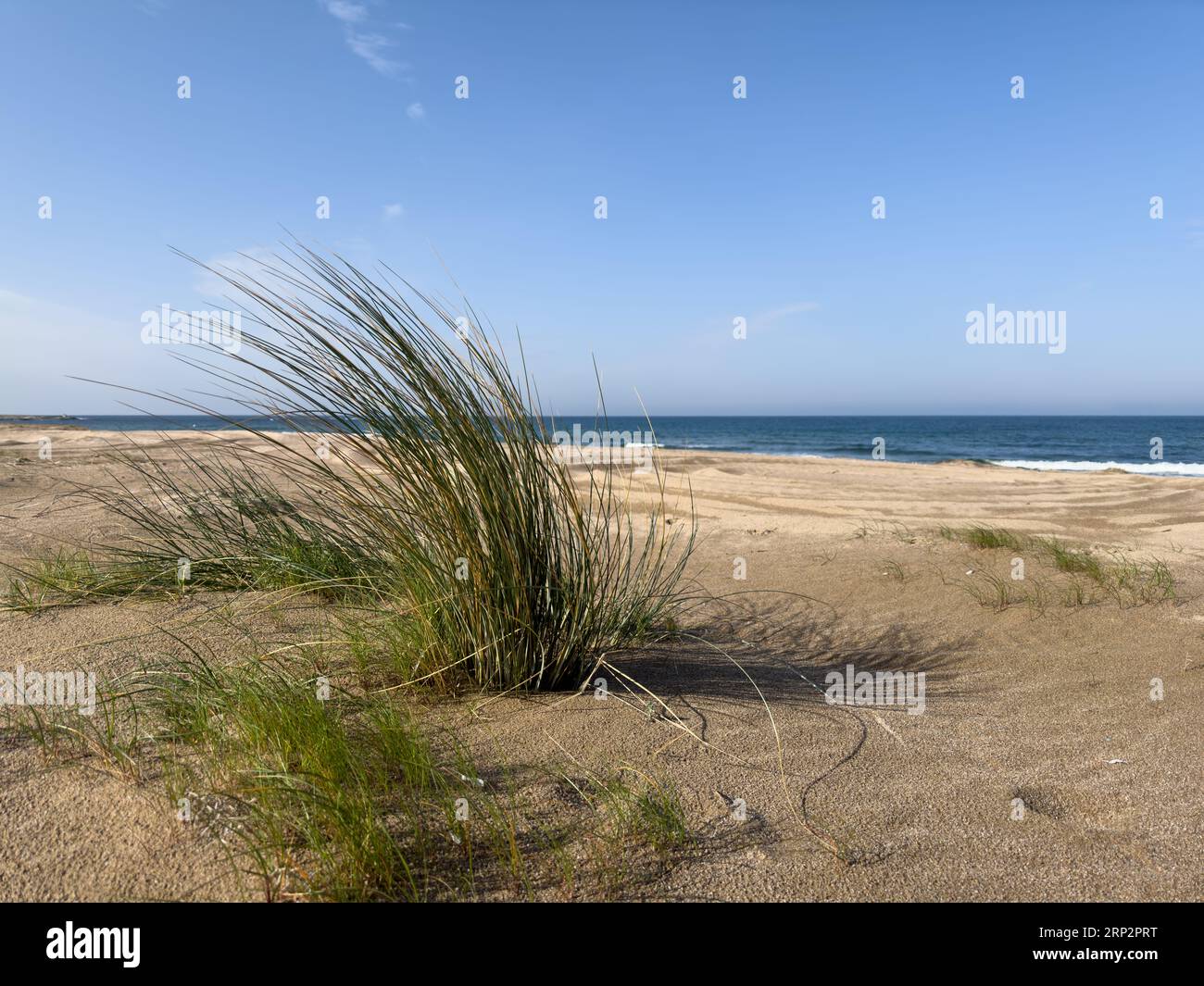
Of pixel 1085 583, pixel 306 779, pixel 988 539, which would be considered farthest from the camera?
pixel 988 539

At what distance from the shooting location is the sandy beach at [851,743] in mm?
1797

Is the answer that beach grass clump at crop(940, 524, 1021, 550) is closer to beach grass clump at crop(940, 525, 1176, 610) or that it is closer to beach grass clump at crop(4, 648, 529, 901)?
beach grass clump at crop(940, 525, 1176, 610)

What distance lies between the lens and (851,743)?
8.31 ft

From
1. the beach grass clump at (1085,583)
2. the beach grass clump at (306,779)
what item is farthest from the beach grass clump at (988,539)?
the beach grass clump at (306,779)

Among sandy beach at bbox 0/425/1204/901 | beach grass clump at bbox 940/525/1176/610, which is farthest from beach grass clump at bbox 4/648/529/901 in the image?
beach grass clump at bbox 940/525/1176/610

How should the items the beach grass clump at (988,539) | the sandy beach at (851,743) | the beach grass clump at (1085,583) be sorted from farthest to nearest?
the beach grass clump at (988,539)
the beach grass clump at (1085,583)
the sandy beach at (851,743)

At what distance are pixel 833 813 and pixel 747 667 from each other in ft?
4.11

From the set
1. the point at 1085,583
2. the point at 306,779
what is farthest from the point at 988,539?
the point at 306,779

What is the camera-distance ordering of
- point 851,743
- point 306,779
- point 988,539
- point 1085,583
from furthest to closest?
point 988,539, point 1085,583, point 851,743, point 306,779

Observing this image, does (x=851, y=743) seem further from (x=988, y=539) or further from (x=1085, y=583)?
(x=988, y=539)

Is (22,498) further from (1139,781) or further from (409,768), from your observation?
(1139,781)

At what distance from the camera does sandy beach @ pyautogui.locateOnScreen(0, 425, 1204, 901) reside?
5.90ft

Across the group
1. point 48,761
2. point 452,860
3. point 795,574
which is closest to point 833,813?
point 452,860

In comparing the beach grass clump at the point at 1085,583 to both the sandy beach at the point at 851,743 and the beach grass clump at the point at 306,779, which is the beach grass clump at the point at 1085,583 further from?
the beach grass clump at the point at 306,779
